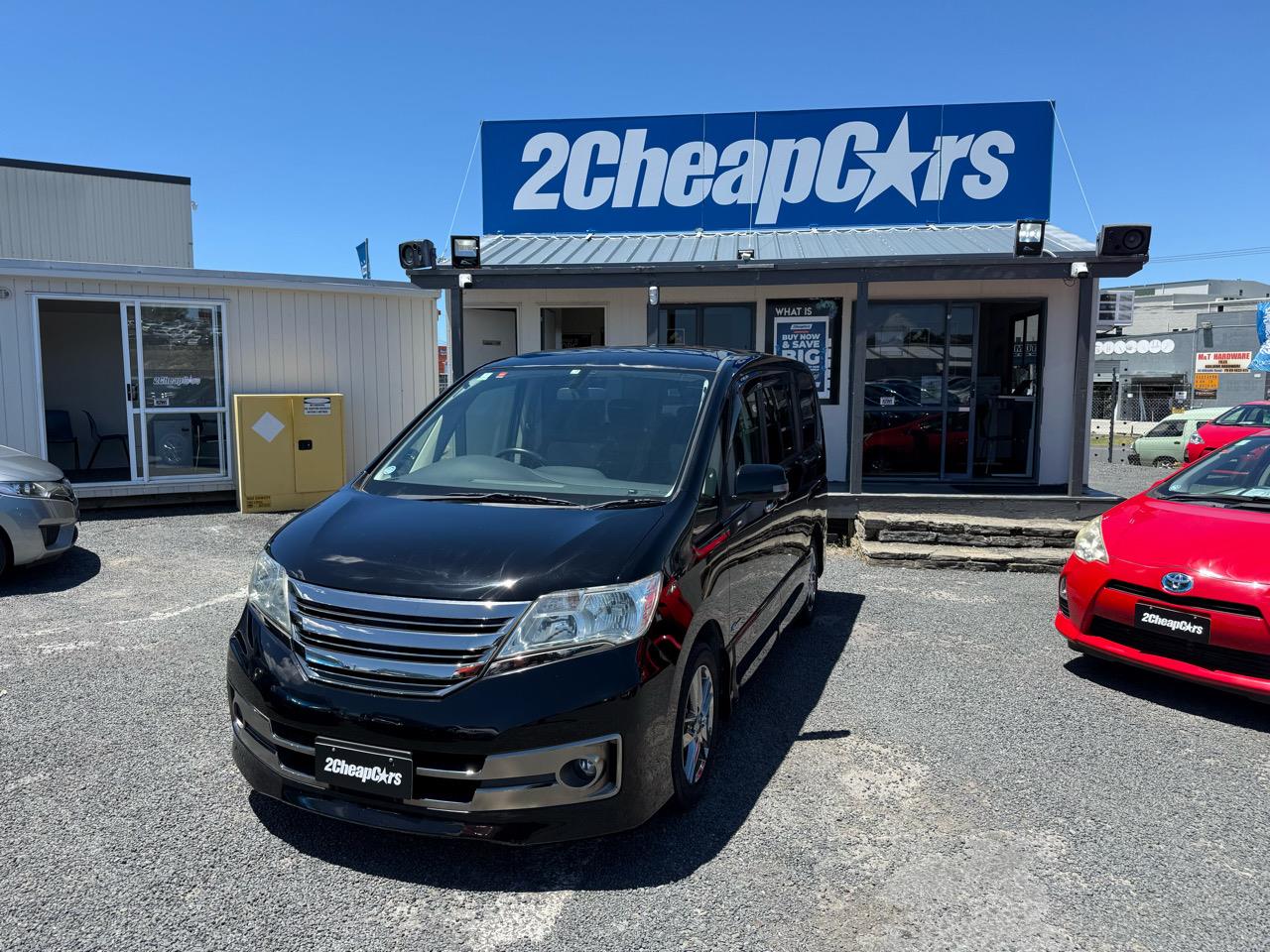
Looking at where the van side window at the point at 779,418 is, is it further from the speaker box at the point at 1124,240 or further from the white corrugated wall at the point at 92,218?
the white corrugated wall at the point at 92,218

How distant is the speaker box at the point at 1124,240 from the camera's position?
8.52 metres

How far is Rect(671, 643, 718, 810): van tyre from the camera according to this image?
3230 mm

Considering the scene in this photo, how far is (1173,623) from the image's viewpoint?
15.0ft

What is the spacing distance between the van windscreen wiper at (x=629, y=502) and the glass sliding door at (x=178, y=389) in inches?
355

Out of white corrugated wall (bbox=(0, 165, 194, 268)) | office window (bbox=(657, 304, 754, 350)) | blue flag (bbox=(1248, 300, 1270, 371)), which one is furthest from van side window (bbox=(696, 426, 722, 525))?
blue flag (bbox=(1248, 300, 1270, 371))

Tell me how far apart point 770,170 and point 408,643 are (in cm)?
949

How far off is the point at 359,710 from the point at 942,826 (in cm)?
228

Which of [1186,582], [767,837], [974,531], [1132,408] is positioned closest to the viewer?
[767,837]

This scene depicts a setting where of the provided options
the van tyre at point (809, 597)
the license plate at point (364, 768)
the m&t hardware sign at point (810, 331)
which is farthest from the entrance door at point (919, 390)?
the license plate at point (364, 768)

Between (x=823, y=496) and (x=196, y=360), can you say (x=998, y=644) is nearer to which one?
(x=823, y=496)

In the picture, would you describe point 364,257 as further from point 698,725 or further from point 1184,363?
point 1184,363

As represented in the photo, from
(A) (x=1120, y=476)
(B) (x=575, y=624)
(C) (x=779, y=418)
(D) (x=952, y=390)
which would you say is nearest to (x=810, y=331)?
(D) (x=952, y=390)

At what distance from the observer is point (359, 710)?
281cm

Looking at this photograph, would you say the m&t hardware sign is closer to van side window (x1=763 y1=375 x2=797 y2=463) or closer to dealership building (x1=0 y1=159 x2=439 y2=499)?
dealership building (x1=0 y1=159 x2=439 y2=499)
